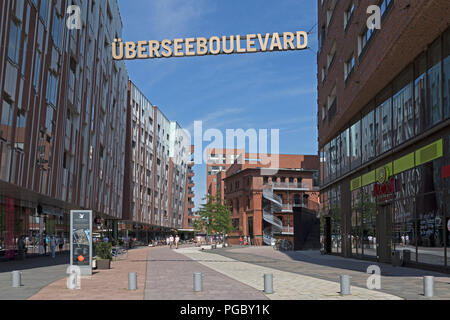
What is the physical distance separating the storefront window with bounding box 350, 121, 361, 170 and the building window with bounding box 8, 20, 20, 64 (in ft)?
65.7

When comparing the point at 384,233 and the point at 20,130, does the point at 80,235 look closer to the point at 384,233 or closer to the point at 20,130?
A: the point at 20,130

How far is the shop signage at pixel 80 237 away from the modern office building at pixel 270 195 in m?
63.0

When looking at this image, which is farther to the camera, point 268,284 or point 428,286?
point 268,284

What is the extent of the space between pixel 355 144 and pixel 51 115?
18.7 metres

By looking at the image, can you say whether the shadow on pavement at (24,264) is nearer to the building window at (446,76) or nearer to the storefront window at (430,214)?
the storefront window at (430,214)

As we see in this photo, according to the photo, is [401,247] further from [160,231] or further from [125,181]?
[160,231]

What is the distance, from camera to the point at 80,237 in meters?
20.0

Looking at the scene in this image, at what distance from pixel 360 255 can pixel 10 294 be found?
23.2 metres

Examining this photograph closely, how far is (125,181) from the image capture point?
69.8m

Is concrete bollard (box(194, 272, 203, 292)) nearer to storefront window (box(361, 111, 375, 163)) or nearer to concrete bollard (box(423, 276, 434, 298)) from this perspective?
concrete bollard (box(423, 276, 434, 298))

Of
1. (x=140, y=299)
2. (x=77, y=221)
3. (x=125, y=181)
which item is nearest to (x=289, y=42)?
(x=77, y=221)

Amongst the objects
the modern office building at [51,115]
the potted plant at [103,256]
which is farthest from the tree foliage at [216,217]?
the potted plant at [103,256]

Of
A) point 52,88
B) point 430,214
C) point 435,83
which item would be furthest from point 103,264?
point 435,83

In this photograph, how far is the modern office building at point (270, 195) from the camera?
8519 centimetres
